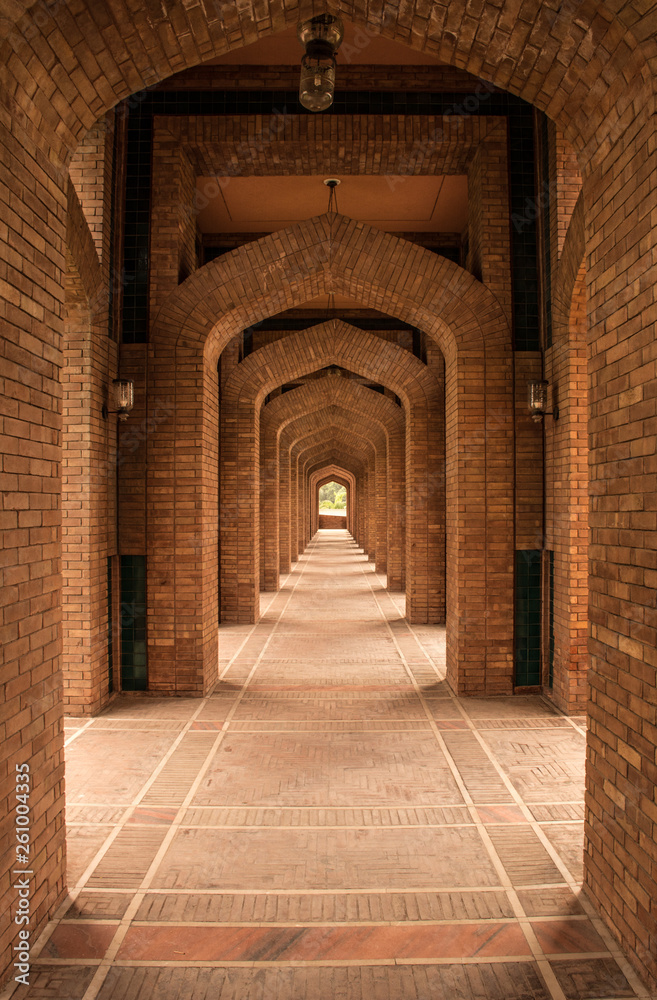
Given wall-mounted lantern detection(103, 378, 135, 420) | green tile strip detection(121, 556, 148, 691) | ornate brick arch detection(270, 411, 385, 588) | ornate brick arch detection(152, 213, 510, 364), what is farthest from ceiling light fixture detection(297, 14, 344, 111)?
ornate brick arch detection(270, 411, 385, 588)

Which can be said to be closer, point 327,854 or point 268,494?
point 327,854

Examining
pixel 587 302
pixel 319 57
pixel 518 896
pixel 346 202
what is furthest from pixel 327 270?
pixel 518 896

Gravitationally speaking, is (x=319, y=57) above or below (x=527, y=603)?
above

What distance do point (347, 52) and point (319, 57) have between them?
2.66 m

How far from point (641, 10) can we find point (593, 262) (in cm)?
108

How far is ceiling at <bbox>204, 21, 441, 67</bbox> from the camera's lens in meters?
6.21

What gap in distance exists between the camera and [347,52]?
21.5 ft

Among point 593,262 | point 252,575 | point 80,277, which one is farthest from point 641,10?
point 252,575

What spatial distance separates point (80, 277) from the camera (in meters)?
5.73

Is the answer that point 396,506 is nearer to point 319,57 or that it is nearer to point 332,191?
point 332,191

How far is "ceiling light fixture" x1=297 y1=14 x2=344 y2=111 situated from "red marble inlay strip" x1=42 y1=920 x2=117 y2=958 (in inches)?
196

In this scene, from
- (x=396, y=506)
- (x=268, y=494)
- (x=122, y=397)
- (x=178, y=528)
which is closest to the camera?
(x=122, y=397)

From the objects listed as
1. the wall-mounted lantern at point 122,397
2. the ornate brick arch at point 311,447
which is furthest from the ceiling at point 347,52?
the ornate brick arch at point 311,447

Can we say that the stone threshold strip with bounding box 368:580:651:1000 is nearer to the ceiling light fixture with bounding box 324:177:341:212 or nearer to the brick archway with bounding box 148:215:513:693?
the brick archway with bounding box 148:215:513:693
